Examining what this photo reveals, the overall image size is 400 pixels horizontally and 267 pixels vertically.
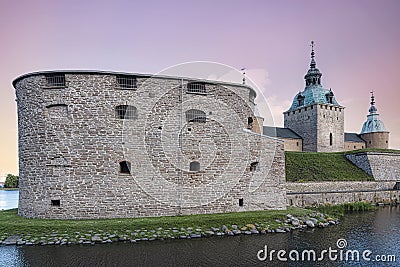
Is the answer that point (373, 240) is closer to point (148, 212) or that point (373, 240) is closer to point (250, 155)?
point (250, 155)

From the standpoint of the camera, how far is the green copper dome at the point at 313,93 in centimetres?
Result: 4191

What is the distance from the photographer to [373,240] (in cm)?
1200

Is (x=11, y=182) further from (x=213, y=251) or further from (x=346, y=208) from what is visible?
(x=213, y=251)

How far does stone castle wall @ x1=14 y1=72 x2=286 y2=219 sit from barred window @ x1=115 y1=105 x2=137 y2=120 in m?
0.15

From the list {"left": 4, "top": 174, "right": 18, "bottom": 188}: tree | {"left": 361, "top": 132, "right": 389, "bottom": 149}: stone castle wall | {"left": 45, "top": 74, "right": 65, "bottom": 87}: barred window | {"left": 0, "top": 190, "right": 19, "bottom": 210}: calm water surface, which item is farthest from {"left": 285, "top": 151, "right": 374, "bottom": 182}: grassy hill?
{"left": 4, "top": 174, "right": 18, "bottom": 188}: tree

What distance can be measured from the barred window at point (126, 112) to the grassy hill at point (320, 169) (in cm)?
1385

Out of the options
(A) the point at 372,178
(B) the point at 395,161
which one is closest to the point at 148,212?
(A) the point at 372,178

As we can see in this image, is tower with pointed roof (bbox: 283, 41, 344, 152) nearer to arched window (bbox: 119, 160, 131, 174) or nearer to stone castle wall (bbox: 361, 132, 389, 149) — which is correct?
stone castle wall (bbox: 361, 132, 389, 149)

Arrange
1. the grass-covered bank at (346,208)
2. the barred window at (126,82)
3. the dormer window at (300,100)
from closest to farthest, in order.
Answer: the barred window at (126,82) < the grass-covered bank at (346,208) < the dormer window at (300,100)

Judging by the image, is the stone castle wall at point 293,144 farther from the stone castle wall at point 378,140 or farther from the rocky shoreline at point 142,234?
the rocky shoreline at point 142,234

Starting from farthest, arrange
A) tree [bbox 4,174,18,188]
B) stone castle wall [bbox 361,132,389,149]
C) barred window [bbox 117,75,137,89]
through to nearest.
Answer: tree [bbox 4,174,18,188]
stone castle wall [bbox 361,132,389,149]
barred window [bbox 117,75,137,89]

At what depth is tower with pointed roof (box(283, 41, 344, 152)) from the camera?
40.6 meters

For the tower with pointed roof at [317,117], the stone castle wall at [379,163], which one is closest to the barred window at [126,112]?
the stone castle wall at [379,163]

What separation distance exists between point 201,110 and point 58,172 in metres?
7.02
